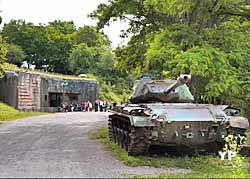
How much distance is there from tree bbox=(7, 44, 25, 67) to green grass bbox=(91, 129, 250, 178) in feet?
148

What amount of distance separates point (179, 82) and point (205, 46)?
176 inches

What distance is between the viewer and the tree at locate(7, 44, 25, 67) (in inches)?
2228

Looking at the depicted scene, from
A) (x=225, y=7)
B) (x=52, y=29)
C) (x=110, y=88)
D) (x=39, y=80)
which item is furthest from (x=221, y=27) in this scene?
(x=52, y=29)

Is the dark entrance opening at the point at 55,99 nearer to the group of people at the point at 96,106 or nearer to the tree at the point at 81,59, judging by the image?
the group of people at the point at 96,106

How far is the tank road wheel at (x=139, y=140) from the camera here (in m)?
11.6

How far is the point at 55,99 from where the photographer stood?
46000 millimetres

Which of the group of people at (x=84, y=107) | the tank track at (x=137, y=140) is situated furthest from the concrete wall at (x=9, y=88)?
the tank track at (x=137, y=140)

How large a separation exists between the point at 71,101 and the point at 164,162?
36.7 metres

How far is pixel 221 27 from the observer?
60.8 ft

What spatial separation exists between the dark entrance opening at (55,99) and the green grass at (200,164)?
32266 mm

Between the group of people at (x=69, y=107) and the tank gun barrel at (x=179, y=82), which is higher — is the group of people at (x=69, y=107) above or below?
below

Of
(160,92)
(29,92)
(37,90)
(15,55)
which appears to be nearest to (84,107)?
(37,90)

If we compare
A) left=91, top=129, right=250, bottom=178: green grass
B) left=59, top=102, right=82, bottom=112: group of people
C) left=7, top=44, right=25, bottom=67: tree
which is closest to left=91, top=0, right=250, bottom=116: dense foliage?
left=91, top=129, right=250, bottom=178: green grass

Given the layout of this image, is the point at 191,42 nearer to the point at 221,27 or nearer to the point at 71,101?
the point at 221,27
